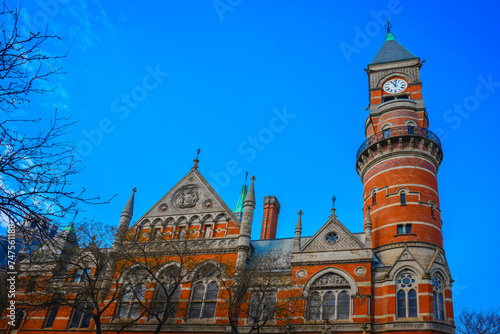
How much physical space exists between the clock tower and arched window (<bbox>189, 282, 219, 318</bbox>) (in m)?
11.1

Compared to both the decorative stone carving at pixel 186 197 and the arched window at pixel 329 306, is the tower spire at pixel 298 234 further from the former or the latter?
the decorative stone carving at pixel 186 197

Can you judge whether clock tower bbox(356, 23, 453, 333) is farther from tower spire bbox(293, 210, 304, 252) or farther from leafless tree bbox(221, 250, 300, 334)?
leafless tree bbox(221, 250, 300, 334)

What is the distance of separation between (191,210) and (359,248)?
46.8 feet

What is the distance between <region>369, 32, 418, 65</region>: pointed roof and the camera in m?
38.3

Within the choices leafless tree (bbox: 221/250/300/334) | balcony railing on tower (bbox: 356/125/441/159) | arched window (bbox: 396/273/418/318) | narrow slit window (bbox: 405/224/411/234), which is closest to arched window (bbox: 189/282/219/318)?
leafless tree (bbox: 221/250/300/334)

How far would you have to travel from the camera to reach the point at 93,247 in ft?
85.5

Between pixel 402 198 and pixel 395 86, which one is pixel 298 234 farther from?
pixel 395 86

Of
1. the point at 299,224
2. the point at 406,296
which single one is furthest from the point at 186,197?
the point at 406,296

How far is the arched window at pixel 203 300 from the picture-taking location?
94.6 feet

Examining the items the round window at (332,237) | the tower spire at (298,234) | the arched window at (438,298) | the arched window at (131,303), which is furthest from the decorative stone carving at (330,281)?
the arched window at (131,303)

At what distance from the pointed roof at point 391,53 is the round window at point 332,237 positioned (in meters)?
18.2

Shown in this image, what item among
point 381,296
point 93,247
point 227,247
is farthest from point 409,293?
point 93,247

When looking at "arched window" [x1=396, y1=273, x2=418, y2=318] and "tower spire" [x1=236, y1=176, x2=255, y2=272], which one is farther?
"tower spire" [x1=236, y1=176, x2=255, y2=272]

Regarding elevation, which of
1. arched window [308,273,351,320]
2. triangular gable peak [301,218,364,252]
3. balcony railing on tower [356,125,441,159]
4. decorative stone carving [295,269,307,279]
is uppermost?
balcony railing on tower [356,125,441,159]
